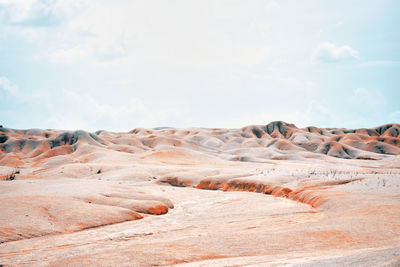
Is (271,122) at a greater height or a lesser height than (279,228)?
greater

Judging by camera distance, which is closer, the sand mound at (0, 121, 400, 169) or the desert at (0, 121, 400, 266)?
the desert at (0, 121, 400, 266)

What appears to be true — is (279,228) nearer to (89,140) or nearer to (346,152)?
(89,140)

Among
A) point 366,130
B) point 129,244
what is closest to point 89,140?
point 129,244

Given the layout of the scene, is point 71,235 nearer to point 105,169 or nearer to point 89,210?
point 89,210

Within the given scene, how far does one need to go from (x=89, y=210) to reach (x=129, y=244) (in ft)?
12.4

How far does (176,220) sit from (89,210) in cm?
318

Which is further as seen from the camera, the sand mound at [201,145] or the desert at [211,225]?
the sand mound at [201,145]

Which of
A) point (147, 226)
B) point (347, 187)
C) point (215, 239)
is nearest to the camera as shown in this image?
point (215, 239)

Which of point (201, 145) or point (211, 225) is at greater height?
point (201, 145)

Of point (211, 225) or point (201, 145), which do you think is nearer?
point (211, 225)

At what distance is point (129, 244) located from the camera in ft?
31.9

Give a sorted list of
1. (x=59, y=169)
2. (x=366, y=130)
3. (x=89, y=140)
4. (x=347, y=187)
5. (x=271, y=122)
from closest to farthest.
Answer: (x=347, y=187) → (x=59, y=169) → (x=89, y=140) → (x=271, y=122) → (x=366, y=130)

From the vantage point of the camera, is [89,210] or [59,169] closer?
[89,210]

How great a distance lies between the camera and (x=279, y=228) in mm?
11102
